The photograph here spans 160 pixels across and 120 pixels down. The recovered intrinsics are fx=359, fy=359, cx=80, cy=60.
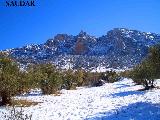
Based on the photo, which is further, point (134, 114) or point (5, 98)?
point (5, 98)

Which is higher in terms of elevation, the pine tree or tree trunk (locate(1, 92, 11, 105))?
the pine tree

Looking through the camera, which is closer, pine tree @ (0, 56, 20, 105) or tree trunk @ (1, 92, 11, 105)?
pine tree @ (0, 56, 20, 105)

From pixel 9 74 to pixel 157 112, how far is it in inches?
586

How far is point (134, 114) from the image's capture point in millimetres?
24469

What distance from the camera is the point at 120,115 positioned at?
24.4 m

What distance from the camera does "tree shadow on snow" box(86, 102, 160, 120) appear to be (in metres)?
23.2

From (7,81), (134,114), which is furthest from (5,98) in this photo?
(134,114)

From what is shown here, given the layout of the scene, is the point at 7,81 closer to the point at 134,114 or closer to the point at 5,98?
the point at 5,98

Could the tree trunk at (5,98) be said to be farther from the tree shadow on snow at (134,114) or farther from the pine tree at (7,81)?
the tree shadow on snow at (134,114)

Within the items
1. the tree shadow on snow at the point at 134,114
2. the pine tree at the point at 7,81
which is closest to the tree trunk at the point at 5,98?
the pine tree at the point at 7,81

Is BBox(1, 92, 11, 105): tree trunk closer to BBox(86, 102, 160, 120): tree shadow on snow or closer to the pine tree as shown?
the pine tree

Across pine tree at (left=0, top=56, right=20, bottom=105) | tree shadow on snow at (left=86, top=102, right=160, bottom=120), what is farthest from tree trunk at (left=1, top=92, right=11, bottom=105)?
tree shadow on snow at (left=86, top=102, right=160, bottom=120)

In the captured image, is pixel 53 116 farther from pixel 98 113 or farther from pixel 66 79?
pixel 66 79

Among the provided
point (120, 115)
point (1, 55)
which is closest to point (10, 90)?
point (1, 55)
